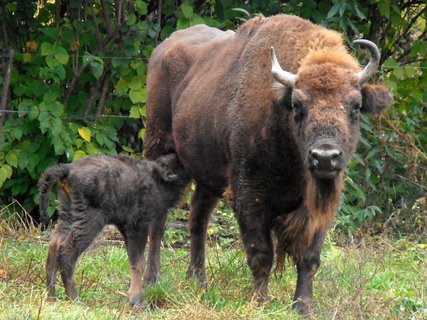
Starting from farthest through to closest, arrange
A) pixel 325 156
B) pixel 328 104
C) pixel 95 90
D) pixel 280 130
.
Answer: pixel 95 90
pixel 280 130
pixel 328 104
pixel 325 156

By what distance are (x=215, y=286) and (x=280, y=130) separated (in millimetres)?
1238

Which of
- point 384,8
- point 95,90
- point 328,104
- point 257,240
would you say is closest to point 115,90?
point 95,90

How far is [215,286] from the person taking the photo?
7.55 m

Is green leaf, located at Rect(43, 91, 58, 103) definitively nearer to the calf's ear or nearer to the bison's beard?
the calf's ear

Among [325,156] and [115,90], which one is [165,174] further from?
[115,90]

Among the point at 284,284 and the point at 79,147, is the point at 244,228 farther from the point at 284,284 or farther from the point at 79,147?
the point at 79,147

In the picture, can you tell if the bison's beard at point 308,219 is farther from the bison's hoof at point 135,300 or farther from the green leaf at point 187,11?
the green leaf at point 187,11

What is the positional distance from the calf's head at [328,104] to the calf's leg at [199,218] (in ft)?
6.71

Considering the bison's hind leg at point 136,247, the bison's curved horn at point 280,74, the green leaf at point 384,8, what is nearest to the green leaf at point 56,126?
the bison's hind leg at point 136,247

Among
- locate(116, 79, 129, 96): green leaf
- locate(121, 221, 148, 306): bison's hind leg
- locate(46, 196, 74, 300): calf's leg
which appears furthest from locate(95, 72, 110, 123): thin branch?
locate(46, 196, 74, 300): calf's leg

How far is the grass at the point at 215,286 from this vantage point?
6473 mm

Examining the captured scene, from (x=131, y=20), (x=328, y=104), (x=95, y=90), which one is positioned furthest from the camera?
(x=95, y=90)

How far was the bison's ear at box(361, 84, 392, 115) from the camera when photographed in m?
7.31

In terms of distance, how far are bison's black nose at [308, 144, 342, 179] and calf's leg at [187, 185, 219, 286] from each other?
229cm
